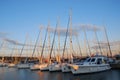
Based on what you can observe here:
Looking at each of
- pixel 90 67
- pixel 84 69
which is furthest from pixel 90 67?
pixel 84 69

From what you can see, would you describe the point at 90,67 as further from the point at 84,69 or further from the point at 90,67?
the point at 84,69

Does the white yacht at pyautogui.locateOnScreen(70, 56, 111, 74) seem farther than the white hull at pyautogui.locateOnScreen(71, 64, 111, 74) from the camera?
Yes

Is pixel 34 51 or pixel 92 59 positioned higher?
pixel 34 51

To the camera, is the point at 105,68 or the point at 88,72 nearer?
the point at 88,72

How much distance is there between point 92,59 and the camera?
4191 centimetres

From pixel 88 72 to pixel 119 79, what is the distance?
9.39 meters

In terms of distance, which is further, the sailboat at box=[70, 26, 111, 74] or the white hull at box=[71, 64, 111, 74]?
the sailboat at box=[70, 26, 111, 74]

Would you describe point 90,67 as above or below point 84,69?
above

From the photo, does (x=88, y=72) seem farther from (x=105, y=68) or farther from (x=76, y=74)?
(x=105, y=68)

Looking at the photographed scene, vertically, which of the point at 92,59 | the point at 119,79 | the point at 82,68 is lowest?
the point at 119,79

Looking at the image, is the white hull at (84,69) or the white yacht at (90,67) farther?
the white yacht at (90,67)

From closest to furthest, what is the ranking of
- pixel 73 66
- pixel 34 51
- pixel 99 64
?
1. pixel 73 66
2. pixel 99 64
3. pixel 34 51

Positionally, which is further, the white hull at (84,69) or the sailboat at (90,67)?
the sailboat at (90,67)

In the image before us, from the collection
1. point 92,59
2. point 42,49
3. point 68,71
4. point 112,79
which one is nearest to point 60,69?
point 68,71
